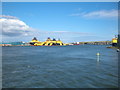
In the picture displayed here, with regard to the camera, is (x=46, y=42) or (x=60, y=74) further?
(x=46, y=42)

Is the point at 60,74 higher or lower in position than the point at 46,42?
lower

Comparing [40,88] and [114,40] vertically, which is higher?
[114,40]

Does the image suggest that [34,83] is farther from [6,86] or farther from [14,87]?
[6,86]

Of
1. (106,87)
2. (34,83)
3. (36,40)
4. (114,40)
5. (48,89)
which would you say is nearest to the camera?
(48,89)

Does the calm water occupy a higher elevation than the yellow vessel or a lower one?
lower

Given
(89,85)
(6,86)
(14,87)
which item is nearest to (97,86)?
(89,85)

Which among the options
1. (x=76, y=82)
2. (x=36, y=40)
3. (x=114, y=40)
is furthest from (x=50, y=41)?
(x=76, y=82)

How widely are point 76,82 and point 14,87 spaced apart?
6.78m

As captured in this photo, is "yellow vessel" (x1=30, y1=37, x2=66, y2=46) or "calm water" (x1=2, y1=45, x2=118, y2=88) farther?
"yellow vessel" (x1=30, y1=37, x2=66, y2=46)

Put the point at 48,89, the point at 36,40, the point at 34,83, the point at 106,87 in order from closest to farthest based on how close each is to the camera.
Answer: the point at 48,89 < the point at 106,87 < the point at 34,83 < the point at 36,40

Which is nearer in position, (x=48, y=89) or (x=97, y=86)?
(x=48, y=89)

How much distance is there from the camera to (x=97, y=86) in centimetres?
1170

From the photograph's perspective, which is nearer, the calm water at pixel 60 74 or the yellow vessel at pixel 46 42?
the calm water at pixel 60 74

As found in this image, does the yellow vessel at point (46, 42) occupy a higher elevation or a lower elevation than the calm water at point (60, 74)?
higher
